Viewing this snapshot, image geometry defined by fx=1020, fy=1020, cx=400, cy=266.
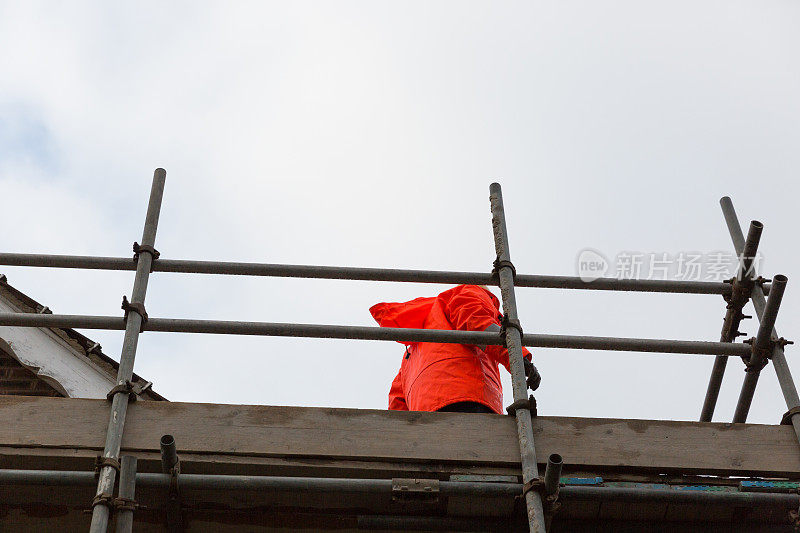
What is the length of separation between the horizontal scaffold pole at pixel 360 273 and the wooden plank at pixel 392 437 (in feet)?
2.77

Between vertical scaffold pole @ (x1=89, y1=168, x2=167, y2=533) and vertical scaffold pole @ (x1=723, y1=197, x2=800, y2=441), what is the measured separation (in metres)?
2.74

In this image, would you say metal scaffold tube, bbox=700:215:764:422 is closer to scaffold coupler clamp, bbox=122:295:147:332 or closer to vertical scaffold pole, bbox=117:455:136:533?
scaffold coupler clamp, bbox=122:295:147:332

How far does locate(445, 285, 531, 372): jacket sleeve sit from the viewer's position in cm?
502

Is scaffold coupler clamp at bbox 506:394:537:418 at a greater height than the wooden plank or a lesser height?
greater

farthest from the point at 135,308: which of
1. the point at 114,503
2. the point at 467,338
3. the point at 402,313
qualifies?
the point at 402,313

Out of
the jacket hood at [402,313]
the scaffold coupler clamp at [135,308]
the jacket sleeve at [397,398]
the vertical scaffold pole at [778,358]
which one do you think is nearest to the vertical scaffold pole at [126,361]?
the scaffold coupler clamp at [135,308]

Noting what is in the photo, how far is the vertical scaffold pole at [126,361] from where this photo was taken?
359 centimetres

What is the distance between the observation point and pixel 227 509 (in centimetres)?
400

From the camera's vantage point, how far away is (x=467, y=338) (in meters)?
4.48

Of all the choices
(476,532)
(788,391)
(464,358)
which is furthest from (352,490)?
(788,391)

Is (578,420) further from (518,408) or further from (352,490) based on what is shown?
(352,490)

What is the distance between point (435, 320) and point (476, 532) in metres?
1.54

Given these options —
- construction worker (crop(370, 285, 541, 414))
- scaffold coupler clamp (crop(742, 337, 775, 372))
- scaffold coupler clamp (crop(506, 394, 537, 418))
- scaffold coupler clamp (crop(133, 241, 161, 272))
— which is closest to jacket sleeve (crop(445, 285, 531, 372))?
construction worker (crop(370, 285, 541, 414))

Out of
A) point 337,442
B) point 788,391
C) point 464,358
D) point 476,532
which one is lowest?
point 476,532
